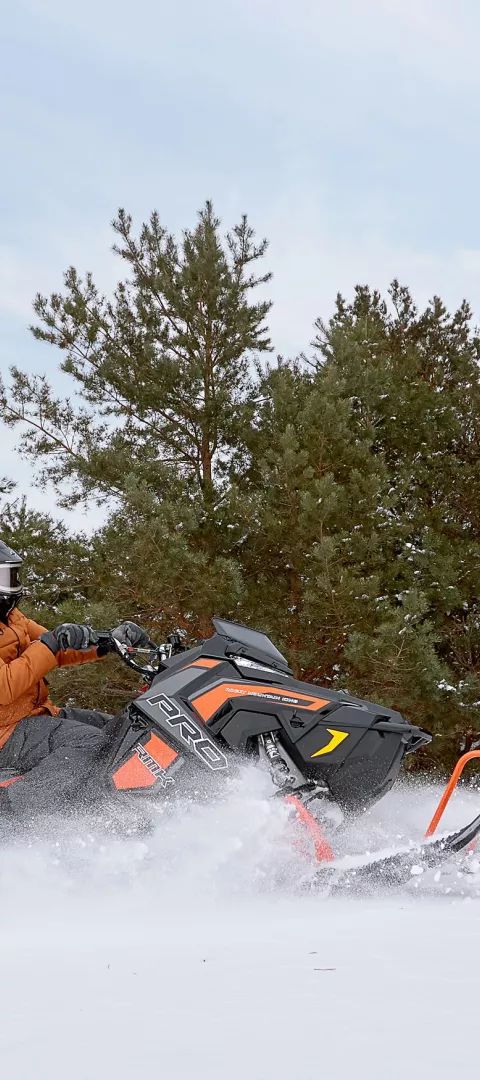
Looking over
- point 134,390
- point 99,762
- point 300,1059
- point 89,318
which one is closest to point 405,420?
point 134,390

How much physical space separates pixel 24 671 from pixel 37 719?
23 centimetres

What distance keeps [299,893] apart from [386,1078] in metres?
1.43

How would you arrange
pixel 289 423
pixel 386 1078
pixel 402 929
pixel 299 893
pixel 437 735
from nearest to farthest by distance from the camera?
pixel 386 1078, pixel 402 929, pixel 299 893, pixel 437 735, pixel 289 423

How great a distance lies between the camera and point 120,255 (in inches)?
509

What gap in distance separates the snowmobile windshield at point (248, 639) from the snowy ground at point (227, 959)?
0.52 metres

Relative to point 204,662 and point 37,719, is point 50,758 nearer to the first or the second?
point 37,719

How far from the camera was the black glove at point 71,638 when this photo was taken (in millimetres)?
3792

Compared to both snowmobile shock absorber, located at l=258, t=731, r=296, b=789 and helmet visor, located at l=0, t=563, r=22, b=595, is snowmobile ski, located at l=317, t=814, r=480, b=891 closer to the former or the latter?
snowmobile shock absorber, located at l=258, t=731, r=296, b=789

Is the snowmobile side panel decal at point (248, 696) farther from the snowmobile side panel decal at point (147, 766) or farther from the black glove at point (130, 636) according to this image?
the black glove at point (130, 636)

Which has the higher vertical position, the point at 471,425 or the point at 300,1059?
the point at 471,425

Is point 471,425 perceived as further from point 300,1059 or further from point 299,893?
point 300,1059

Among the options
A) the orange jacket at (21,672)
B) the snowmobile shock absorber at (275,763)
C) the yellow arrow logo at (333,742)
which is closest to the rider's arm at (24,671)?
the orange jacket at (21,672)

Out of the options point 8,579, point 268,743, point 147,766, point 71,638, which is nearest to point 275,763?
point 268,743

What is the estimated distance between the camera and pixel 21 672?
380 centimetres
